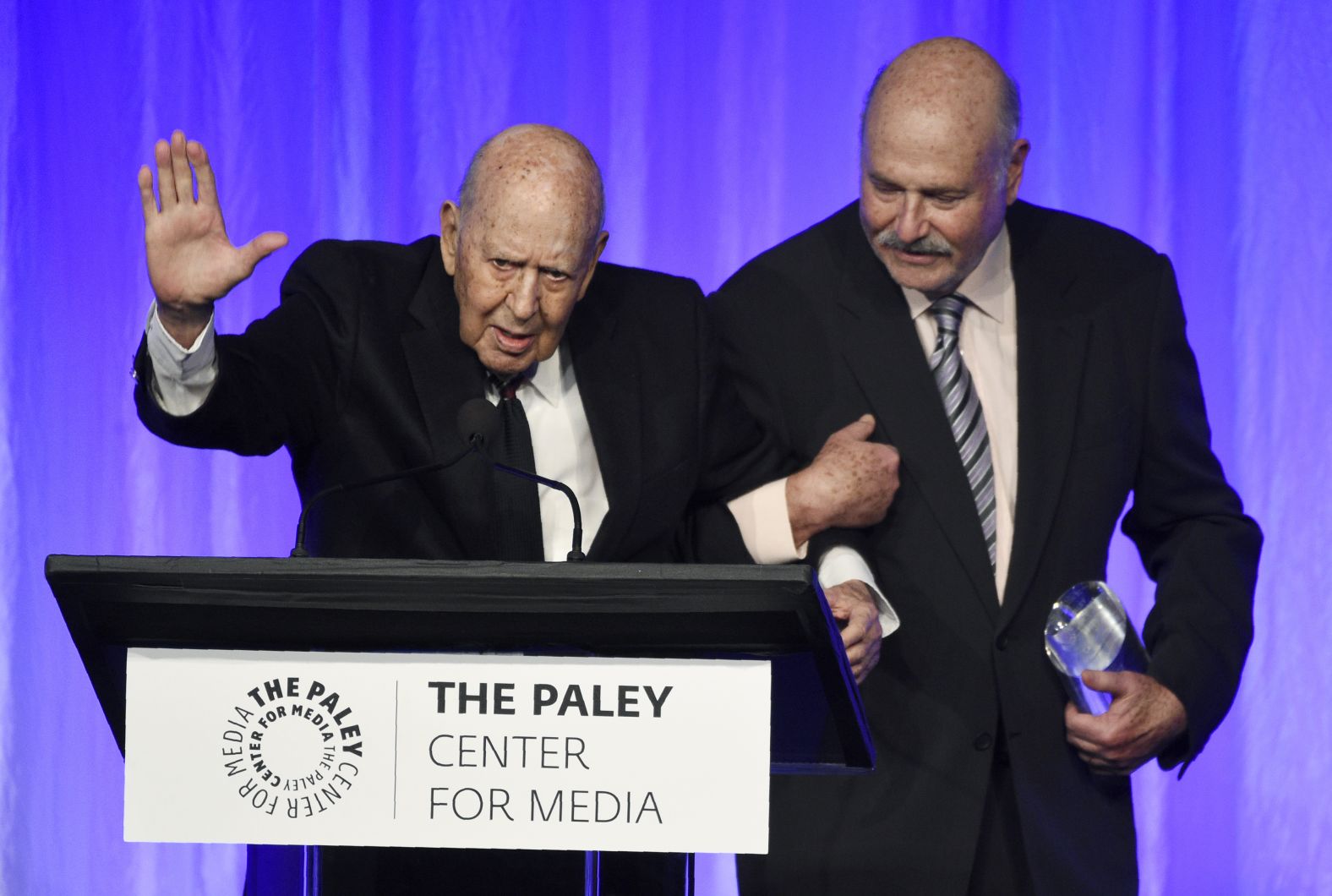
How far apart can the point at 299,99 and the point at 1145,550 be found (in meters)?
1.79

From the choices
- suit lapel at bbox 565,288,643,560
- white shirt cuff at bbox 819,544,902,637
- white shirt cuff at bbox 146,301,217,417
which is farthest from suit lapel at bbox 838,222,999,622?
white shirt cuff at bbox 146,301,217,417

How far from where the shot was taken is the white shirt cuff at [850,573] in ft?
7.87

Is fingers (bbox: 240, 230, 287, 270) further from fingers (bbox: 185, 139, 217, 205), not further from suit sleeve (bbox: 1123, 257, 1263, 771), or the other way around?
suit sleeve (bbox: 1123, 257, 1263, 771)

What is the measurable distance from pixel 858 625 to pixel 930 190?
0.69m

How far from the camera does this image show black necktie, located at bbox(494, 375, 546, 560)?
2273mm

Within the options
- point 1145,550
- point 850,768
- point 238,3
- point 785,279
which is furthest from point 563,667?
point 238,3

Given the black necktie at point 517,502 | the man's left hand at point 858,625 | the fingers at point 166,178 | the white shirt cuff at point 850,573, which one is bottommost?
the man's left hand at point 858,625

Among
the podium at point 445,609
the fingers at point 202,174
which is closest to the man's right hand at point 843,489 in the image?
the podium at point 445,609

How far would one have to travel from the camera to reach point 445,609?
1620 millimetres

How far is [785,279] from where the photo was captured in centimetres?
271

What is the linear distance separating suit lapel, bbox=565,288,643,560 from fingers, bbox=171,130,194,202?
58 cm

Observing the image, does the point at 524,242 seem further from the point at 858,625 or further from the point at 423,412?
the point at 858,625

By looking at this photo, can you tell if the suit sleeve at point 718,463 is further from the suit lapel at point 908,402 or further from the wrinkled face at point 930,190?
the wrinkled face at point 930,190

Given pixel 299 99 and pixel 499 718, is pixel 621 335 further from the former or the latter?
pixel 299 99
